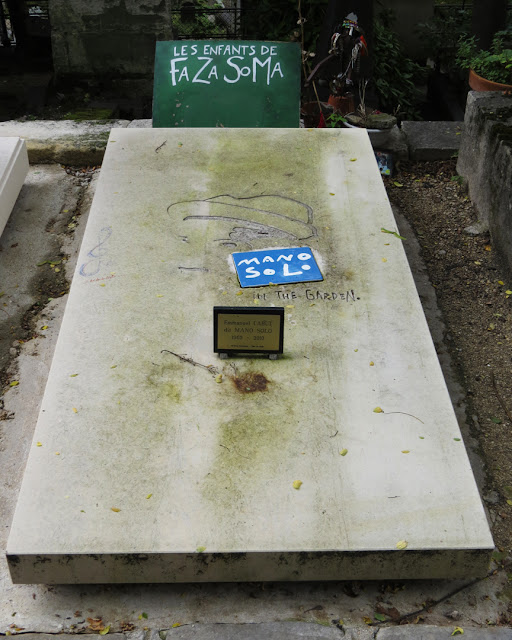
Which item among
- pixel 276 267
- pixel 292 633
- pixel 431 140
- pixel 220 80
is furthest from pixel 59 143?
pixel 292 633

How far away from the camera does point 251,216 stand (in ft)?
11.5

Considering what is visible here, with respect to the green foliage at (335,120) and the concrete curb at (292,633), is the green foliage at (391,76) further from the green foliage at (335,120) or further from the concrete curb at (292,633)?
the concrete curb at (292,633)

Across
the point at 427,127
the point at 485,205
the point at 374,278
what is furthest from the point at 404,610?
the point at 427,127

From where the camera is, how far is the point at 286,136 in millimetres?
4238

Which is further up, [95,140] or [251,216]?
[251,216]

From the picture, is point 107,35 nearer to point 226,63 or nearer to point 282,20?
point 282,20

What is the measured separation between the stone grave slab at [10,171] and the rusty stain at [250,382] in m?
1.97

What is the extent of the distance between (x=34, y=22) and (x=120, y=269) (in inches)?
273

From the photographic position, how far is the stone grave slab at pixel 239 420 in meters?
2.10

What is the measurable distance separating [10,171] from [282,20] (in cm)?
348

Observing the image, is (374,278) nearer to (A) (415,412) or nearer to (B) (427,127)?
(A) (415,412)

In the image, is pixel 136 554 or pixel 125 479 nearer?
pixel 136 554

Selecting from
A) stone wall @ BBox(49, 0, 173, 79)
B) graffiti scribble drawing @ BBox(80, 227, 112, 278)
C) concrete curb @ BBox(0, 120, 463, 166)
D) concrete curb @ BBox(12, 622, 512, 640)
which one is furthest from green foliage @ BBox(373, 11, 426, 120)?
concrete curb @ BBox(12, 622, 512, 640)

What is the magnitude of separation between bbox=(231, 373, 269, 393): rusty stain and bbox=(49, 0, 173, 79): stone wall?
4.93 metres
